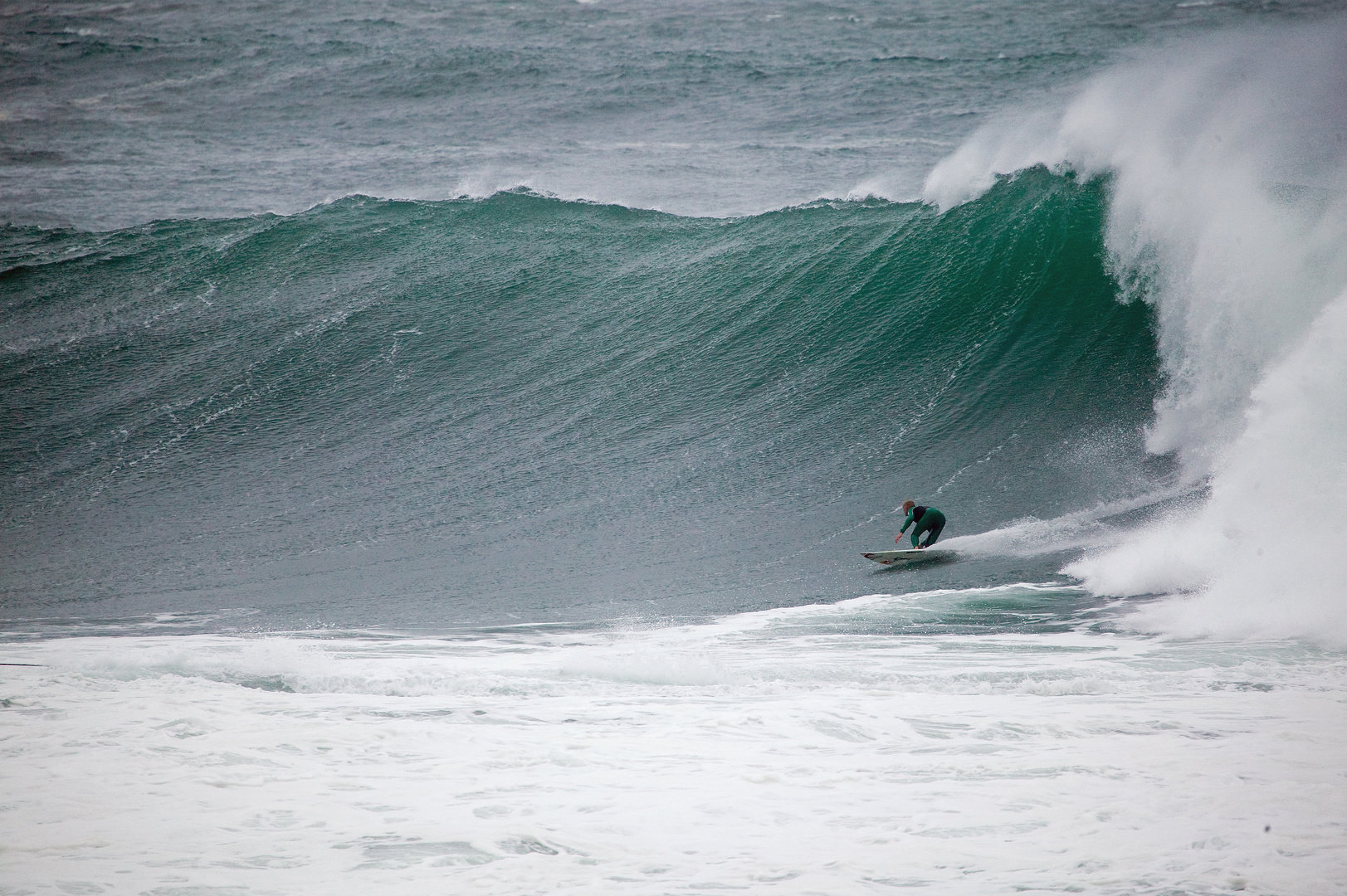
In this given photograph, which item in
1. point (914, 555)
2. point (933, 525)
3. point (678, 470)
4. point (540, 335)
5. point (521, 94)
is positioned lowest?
point (914, 555)

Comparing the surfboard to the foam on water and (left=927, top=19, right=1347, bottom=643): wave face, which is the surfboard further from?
the foam on water

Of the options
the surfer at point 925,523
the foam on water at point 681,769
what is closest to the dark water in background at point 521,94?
the surfer at point 925,523

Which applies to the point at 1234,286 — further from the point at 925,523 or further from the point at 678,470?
the point at 678,470

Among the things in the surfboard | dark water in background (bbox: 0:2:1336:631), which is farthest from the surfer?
dark water in background (bbox: 0:2:1336:631)

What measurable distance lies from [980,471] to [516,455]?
4751mm

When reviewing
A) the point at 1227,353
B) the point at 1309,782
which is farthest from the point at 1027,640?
the point at 1227,353

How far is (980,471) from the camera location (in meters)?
9.12

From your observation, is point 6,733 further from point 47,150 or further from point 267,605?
point 47,150

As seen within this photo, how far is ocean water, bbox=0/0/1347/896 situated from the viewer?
3.71m

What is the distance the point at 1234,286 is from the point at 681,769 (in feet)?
27.6

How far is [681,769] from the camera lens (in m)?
4.16

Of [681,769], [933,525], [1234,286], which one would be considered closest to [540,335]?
[933,525]

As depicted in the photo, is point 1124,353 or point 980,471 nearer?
point 980,471

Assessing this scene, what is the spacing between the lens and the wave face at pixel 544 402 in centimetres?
800
